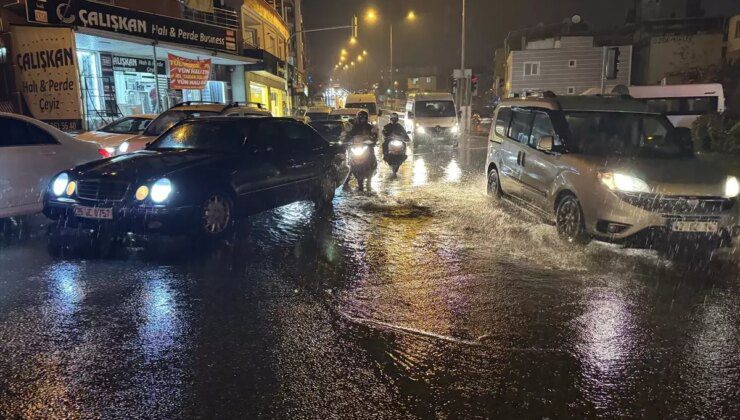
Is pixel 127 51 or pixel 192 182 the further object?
pixel 127 51

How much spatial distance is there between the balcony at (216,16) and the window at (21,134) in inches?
662

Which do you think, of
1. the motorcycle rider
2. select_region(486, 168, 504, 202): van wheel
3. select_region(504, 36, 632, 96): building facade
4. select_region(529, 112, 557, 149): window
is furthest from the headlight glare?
select_region(504, 36, 632, 96): building facade

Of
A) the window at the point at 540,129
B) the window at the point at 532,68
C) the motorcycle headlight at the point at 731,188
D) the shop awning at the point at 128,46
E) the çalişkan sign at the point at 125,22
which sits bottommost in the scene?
the motorcycle headlight at the point at 731,188

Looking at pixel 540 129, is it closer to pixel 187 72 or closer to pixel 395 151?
pixel 395 151

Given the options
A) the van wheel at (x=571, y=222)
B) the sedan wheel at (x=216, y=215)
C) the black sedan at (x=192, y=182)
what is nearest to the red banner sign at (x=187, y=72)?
the black sedan at (x=192, y=182)

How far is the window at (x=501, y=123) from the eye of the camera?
9.49 metres

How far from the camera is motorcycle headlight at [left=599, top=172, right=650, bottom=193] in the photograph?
6.24 metres

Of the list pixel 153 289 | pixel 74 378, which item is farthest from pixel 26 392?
pixel 153 289

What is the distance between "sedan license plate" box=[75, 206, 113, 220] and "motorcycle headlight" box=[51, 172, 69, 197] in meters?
0.49

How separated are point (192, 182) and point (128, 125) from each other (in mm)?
8245

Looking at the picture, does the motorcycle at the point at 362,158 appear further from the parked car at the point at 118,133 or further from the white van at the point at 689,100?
the white van at the point at 689,100

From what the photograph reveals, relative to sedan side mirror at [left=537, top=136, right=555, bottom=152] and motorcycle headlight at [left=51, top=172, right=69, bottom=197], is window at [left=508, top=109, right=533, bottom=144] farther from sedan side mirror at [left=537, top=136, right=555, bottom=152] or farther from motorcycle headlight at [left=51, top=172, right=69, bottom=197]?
motorcycle headlight at [left=51, top=172, right=69, bottom=197]

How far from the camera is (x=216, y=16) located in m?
26.1

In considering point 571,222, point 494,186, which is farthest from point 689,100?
A: point 571,222
